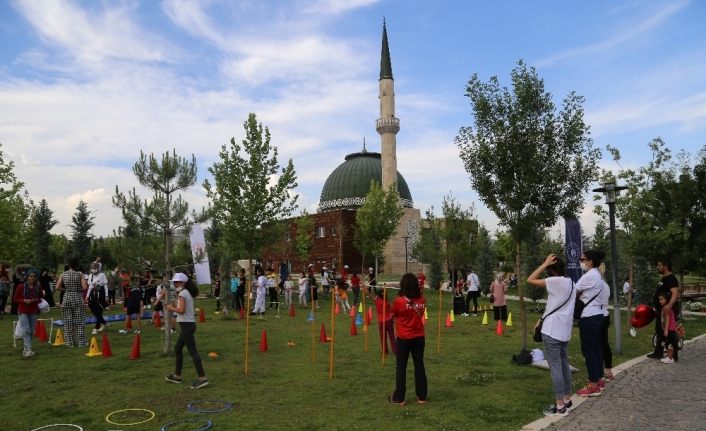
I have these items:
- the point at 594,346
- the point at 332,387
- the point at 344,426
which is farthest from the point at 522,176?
the point at 344,426

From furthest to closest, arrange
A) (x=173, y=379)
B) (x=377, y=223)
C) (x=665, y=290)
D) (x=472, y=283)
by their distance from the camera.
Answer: (x=377, y=223) < (x=472, y=283) < (x=665, y=290) < (x=173, y=379)

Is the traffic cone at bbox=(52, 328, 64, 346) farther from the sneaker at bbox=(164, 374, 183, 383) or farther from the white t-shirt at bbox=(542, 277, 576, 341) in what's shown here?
the white t-shirt at bbox=(542, 277, 576, 341)

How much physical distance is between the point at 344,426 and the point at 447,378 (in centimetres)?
309

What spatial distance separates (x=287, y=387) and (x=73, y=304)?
20.7 ft

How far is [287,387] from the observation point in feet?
26.8

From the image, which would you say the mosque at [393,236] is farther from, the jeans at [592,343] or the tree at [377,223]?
the jeans at [592,343]

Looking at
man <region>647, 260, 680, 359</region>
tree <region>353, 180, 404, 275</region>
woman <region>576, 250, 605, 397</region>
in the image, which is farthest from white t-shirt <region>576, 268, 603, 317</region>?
tree <region>353, 180, 404, 275</region>

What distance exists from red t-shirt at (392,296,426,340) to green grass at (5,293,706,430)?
3.28ft

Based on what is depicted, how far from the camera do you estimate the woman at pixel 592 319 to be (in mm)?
7508

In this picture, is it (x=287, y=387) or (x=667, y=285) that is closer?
(x=287, y=387)

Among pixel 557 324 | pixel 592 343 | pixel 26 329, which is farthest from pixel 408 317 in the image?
pixel 26 329

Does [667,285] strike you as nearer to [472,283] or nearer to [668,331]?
[668,331]

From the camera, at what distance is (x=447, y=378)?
8742mm

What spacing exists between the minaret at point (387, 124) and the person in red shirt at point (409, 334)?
152 ft
